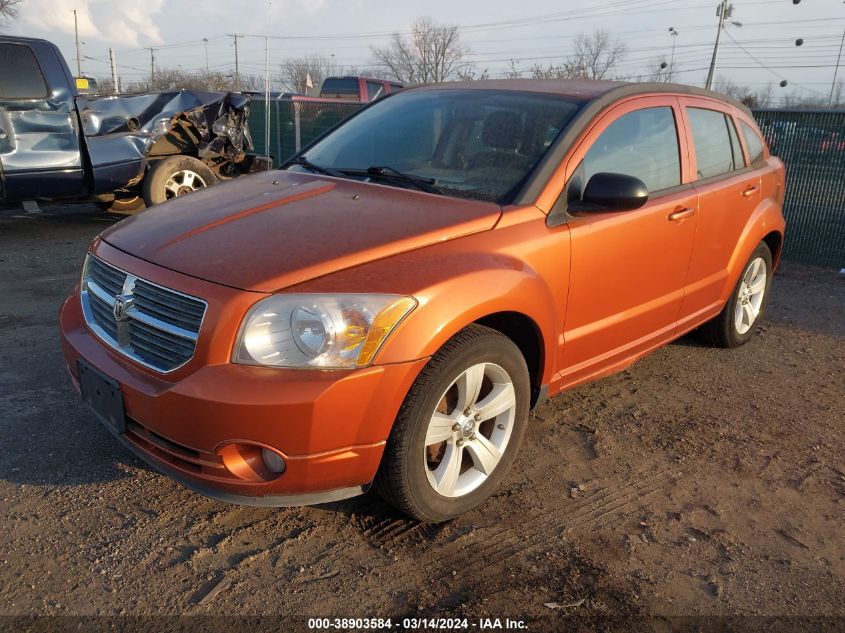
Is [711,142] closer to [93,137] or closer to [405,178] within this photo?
[405,178]

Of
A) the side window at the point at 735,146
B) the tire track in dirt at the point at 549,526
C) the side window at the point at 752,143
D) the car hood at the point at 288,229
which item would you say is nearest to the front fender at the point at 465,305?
the car hood at the point at 288,229

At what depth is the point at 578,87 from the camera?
12.3 feet

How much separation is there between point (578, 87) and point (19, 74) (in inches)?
249

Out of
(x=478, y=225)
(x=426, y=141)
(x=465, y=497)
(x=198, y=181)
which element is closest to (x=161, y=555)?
(x=465, y=497)

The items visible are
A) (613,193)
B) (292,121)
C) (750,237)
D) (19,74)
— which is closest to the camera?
(613,193)

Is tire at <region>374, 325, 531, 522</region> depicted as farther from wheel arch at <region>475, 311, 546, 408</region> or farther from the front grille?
the front grille

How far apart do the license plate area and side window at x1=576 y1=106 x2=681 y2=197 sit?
220cm

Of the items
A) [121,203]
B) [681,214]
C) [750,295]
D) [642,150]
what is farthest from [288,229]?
[121,203]

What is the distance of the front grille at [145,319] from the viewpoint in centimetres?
247

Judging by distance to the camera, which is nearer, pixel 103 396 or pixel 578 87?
pixel 103 396

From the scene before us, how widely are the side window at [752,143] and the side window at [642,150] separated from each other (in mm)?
1125

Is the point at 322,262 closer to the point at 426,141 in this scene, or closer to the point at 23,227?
the point at 426,141

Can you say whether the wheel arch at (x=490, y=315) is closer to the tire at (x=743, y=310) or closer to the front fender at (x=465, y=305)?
the front fender at (x=465, y=305)

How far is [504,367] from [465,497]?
554 millimetres
